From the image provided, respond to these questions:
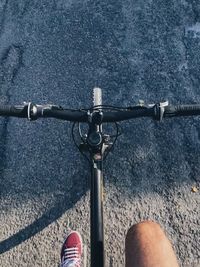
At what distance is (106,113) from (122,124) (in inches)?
60.7

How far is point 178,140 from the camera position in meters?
3.98

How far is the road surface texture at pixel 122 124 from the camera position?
3.66m

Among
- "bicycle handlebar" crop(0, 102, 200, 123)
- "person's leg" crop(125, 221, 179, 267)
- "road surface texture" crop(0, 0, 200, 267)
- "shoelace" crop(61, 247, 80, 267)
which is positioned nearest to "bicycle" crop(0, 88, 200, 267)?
"bicycle handlebar" crop(0, 102, 200, 123)

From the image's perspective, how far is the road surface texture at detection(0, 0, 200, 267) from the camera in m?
3.66

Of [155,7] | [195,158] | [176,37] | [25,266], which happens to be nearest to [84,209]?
[25,266]

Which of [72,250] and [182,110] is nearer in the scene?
[182,110]

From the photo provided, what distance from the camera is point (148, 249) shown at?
2.69m

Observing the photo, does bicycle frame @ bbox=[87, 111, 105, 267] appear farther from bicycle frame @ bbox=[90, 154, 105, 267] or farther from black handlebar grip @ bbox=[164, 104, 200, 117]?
black handlebar grip @ bbox=[164, 104, 200, 117]

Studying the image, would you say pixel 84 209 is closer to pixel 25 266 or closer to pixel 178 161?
pixel 25 266

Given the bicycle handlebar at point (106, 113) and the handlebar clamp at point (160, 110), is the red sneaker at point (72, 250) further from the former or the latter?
the handlebar clamp at point (160, 110)

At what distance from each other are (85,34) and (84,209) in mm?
2322

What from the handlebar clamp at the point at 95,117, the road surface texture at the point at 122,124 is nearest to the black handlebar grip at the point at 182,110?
the handlebar clamp at the point at 95,117

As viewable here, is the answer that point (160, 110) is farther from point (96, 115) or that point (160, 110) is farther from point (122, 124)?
point (122, 124)

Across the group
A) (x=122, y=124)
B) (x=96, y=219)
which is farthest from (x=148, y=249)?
(x=122, y=124)
